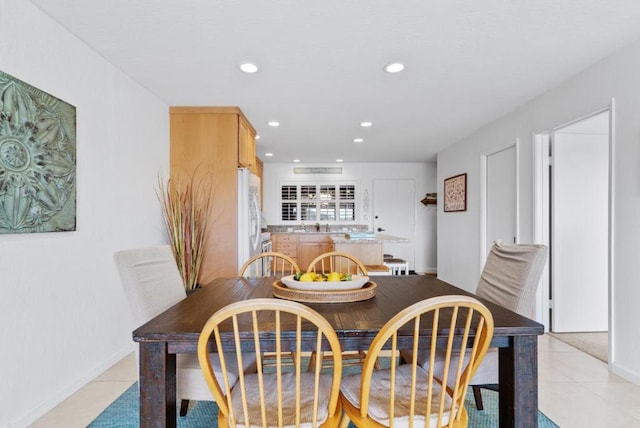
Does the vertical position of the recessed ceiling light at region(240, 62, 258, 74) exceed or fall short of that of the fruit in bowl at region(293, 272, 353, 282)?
it exceeds it

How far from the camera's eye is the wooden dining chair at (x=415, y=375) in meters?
1.02

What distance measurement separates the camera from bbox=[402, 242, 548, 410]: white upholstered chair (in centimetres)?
155

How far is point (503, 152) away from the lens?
13.2 ft

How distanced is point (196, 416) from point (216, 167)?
7.62 ft

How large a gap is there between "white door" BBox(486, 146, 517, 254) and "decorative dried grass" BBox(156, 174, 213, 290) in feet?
10.5

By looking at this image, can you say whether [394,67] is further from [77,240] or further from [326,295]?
[77,240]

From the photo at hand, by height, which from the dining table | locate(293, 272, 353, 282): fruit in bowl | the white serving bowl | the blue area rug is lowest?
the blue area rug

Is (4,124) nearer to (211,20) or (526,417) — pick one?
(211,20)

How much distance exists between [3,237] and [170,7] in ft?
4.81

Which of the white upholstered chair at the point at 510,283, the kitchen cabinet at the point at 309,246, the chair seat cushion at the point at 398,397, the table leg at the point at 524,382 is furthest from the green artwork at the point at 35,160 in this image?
the kitchen cabinet at the point at 309,246

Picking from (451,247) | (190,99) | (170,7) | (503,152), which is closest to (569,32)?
(503,152)

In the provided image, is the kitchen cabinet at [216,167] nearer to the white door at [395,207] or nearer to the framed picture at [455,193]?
the framed picture at [455,193]

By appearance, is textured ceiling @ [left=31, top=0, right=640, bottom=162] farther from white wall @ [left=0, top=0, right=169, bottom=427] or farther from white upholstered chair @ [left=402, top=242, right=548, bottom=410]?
white upholstered chair @ [left=402, top=242, right=548, bottom=410]

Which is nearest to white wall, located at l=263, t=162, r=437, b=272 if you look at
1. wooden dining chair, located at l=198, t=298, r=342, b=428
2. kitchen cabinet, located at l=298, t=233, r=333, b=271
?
kitchen cabinet, located at l=298, t=233, r=333, b=271
